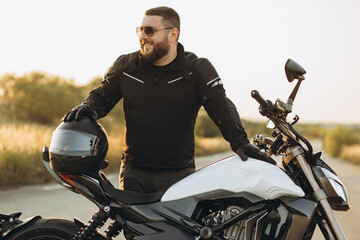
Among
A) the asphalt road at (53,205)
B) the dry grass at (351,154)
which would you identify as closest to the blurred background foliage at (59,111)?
the dry grass at (351,154)

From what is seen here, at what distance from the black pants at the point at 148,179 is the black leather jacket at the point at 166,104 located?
2.1 inches

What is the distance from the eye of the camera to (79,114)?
2693 mm

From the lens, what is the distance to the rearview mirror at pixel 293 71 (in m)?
2.39

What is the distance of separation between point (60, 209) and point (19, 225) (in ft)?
10.8

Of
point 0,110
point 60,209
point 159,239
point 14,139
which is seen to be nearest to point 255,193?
point 159,239

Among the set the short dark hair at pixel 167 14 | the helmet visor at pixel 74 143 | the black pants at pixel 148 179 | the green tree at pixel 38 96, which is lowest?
the green tree at pixel 38 96

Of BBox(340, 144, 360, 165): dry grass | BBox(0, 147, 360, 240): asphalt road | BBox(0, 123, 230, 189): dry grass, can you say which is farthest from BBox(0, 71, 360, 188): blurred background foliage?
BBox(0, 147, 360, 240): asphalt road

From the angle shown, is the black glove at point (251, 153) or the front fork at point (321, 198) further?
the black glove at point (251, 153)

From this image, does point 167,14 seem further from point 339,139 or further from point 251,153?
point 339,139

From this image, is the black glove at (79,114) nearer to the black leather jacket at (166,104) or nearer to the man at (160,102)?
the man at (160,102)

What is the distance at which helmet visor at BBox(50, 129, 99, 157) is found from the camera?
8.51ft

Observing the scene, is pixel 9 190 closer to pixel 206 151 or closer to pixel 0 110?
pixel 206 151

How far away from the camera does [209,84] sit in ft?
10.1

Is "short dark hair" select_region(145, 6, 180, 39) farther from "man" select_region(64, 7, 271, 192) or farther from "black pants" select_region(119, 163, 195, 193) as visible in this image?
"black pants" select_region(119, 163, 195, 193)
